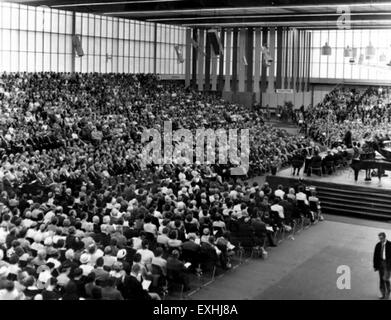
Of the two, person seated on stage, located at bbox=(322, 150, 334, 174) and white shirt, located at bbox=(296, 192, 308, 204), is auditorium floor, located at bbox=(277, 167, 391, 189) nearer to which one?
person seated on stage, located at bbox=(322, 150, 334, 174)

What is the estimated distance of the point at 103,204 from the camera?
46.5ft

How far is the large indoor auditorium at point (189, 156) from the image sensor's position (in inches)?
428

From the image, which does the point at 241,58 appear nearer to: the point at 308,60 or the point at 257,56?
the point at 257,56

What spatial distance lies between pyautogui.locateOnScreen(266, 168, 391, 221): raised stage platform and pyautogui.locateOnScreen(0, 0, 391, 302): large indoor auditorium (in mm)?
70

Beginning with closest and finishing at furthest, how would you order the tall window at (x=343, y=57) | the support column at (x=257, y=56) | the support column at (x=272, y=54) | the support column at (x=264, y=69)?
the support column at (x=272, y=54), the support column at (x=264, y=69), the support column at (x=257, y=56), the tall window at (x=343, y=57)

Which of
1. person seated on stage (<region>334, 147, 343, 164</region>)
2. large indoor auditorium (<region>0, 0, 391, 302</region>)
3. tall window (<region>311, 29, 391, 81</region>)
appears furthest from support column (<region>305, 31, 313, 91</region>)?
person seated on stage (<region>334, 147, 343, 164</region>)

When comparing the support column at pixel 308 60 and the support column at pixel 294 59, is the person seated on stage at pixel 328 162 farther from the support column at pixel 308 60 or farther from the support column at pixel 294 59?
the support column at pixel 308 60

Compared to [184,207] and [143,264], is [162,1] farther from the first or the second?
[143,264]

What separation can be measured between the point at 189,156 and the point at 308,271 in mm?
11904

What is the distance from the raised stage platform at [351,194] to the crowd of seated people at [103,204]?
3304mm

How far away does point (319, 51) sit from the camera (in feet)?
160

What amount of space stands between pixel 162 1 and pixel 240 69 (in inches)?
578

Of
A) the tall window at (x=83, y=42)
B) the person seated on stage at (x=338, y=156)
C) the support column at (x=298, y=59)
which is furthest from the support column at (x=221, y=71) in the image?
the person seated on stage at (x=338, y=156)

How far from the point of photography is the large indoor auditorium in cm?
1088
